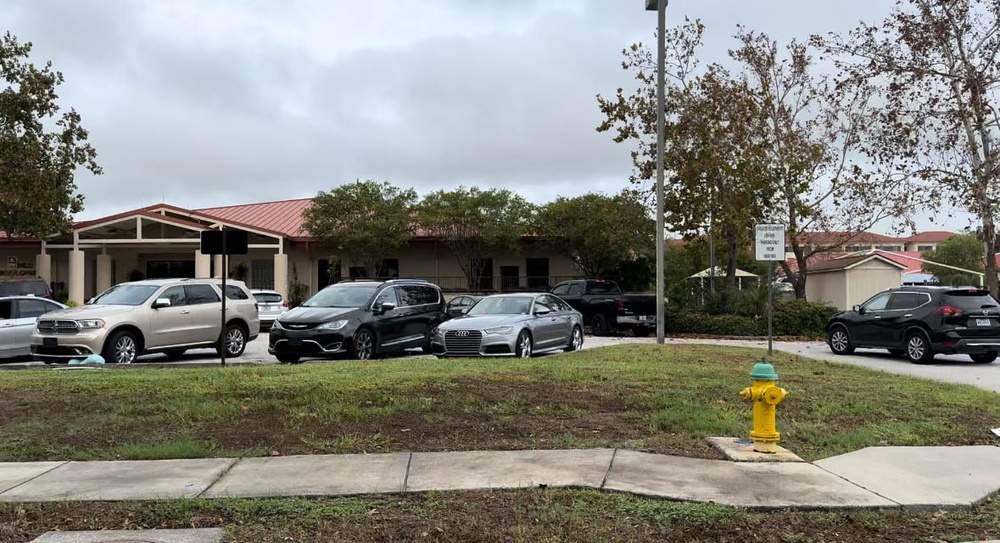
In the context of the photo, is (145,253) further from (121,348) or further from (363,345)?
(363,345)

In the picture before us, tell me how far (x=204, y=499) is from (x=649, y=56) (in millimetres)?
24779

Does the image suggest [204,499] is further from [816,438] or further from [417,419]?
[816,438]

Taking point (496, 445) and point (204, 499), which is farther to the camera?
point (496, 445)

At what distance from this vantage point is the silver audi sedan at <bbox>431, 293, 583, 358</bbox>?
15477 millimetres

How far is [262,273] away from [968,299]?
30531 mm

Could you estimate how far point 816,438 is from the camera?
24.2 ft

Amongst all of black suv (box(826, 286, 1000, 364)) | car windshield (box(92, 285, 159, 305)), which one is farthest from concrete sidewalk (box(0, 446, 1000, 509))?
black suv (box(826, 286, 1000, 364))

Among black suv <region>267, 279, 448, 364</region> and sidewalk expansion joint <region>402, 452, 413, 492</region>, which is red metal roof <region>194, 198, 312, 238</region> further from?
sidewalk expansion joint <region>402, 452, 413, 492</region>

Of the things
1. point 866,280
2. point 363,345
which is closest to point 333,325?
point 363,345

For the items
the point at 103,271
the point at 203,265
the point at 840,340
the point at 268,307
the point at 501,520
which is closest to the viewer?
the point at 501,520

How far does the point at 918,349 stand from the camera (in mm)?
17203

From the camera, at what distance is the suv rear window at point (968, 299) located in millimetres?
16703

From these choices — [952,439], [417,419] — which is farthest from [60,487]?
[952,439]

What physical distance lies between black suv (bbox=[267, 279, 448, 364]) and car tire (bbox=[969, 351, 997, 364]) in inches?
463
